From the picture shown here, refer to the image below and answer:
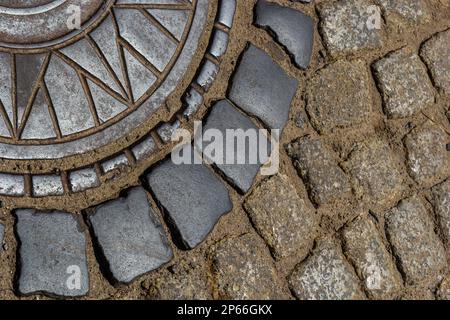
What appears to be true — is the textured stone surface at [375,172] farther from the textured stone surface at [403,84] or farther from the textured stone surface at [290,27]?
the textured stone surface at [290,27]

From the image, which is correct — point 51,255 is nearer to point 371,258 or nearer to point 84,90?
point 84,90

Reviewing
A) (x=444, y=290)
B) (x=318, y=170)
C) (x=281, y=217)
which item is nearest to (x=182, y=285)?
(x=281, y=217)

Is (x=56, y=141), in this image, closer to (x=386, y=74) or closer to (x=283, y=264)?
(x=283, y=264)

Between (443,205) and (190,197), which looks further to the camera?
(443,205)

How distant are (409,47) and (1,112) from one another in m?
1.65

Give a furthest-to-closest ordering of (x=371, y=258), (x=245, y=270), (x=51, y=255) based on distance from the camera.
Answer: (x=371, y=258) < (x=245, y=270) < (x=51, y=255)

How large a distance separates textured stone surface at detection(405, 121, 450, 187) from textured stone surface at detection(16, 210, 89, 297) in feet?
4.43

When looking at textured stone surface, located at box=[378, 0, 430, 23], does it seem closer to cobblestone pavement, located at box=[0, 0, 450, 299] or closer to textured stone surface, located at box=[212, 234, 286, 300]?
cobblestone pavement, located at box=[0, 0, 450, 299]

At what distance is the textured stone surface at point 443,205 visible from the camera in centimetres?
268

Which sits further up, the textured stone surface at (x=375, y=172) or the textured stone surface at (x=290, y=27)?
the textured stone surface at (x=290, y=27)

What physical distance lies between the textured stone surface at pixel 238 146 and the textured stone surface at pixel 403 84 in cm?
56

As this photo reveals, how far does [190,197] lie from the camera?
2.45 meters

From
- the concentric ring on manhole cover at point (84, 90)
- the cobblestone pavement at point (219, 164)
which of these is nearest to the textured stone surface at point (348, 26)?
the cobblestone pavement at point (219, 164)

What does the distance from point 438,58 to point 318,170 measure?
739 millimetres
